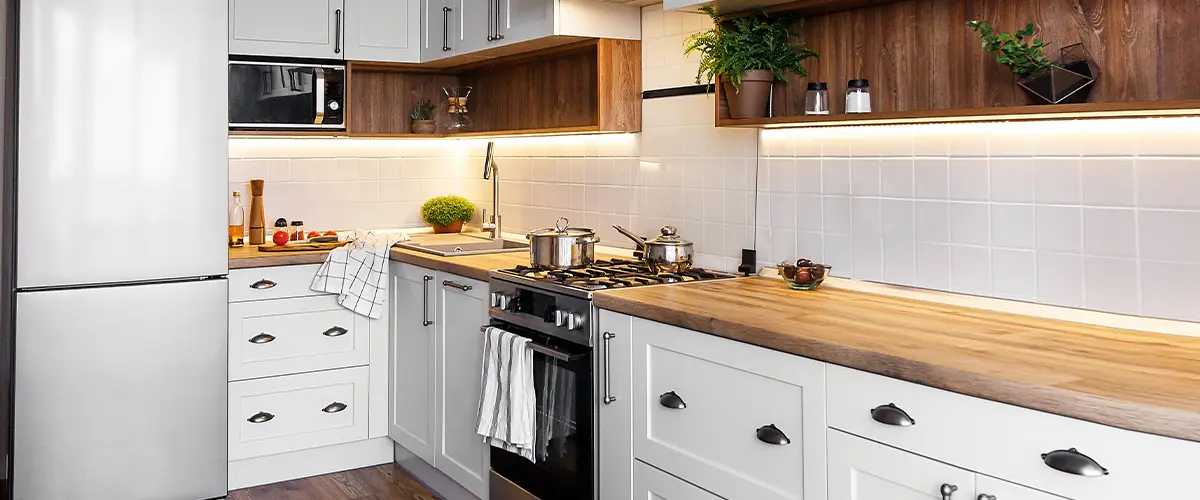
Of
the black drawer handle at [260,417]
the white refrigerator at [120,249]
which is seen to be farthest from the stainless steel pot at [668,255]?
the black drawer handle at [260,417]

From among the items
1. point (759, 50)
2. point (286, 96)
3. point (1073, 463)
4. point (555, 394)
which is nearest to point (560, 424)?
point (555, 394)

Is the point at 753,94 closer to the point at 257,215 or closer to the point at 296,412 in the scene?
the point at 296,412

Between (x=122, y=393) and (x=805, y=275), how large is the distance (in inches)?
91.2

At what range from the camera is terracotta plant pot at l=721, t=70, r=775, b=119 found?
2.79 metres

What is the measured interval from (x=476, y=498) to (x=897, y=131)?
1.89m

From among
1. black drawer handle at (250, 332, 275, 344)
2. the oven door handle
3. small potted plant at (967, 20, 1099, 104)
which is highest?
small potted plant at (967, 20, 1099, 104)

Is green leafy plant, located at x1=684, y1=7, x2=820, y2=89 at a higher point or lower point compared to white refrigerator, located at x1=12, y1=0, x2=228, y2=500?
higher

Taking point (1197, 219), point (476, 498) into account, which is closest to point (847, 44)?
point (1197, 219)

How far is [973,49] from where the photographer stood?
Answer: 2348 mm

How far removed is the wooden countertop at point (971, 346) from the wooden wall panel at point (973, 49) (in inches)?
20.3

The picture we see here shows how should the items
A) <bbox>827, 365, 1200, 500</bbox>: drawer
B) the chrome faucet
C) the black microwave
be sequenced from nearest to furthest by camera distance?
<bbox>827, 365, 1200, 500</bbox>: drawer < the black microwave < the chrome faucet

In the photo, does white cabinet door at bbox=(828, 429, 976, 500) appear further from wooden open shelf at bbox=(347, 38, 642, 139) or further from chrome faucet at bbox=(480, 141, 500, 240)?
chrome faucet at bbox=(480, 141, 500, 240)

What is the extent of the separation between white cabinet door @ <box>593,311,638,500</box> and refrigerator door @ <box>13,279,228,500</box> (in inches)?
63.2

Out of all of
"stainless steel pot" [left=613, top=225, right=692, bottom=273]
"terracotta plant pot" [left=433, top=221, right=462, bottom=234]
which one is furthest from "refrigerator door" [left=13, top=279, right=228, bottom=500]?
"stainless steel pot" [left=613, top=225, right=692, bottom=273]
